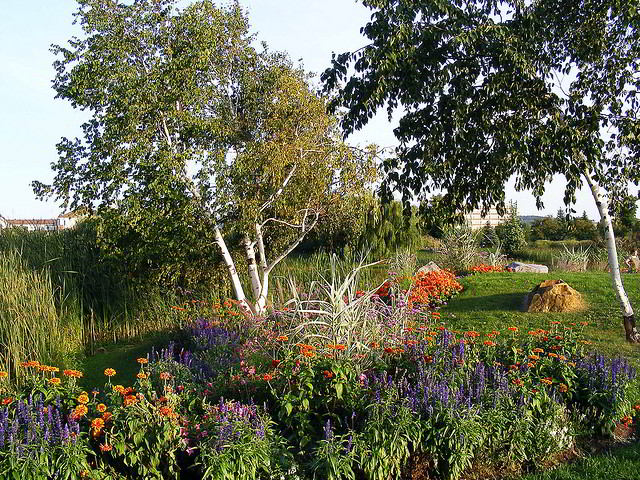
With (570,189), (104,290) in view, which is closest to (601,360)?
(570,189)

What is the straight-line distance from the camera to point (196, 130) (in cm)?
945

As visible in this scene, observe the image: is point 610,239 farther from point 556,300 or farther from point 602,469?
point 602,469

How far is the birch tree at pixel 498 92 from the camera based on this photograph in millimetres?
5965

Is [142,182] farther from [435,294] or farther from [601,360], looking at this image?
[601,360]

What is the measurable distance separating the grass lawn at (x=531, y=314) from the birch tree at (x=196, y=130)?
2.80 m

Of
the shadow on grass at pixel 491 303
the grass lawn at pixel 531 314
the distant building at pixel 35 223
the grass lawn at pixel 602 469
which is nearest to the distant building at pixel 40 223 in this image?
the distant building at pixel 35 223

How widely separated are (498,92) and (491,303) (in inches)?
169

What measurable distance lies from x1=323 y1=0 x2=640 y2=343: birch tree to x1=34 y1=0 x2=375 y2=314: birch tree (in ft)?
10.3

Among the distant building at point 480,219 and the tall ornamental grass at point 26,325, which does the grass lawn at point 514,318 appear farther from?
the distant building at point 480,219

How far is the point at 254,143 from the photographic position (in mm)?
9742

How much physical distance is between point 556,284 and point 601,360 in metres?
4.30

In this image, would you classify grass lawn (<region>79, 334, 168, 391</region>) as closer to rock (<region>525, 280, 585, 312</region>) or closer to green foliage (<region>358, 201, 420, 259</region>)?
rock (<region>525, 280, 585, 312</region>)

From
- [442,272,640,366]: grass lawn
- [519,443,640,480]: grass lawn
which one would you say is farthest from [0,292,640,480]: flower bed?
[442,272,640,366]: grass lawn

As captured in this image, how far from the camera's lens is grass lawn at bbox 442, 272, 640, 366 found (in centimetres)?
767
